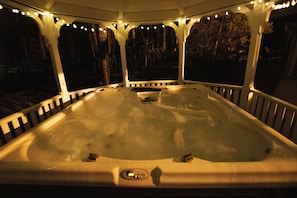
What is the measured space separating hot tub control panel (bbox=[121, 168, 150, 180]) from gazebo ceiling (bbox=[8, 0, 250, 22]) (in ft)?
12.1

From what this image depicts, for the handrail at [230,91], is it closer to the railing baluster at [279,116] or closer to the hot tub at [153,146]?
the hot tub at [153,146]

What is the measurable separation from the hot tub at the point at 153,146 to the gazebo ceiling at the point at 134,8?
1.90 metres

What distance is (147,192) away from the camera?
1.16m

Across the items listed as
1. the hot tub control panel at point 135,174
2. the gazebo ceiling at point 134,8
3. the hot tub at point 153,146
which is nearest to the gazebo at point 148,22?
the gazebo ceiling at point 134,8

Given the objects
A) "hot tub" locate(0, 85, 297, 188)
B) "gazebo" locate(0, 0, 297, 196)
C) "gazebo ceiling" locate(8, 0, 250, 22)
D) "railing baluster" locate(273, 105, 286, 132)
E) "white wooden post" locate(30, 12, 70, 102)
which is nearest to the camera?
"hot tub" locate(0, 85, 297, 188)

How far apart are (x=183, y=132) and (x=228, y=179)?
4.24 ft

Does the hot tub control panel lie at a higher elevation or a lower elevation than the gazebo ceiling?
lower

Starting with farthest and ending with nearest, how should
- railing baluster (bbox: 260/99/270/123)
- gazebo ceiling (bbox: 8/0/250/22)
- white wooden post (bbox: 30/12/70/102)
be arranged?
gazebo ceiling (bbox: 8/0/250/22), white wooden post (bbox: 30/12/70/102), railing baluster (bbox: 260/99/270/123)

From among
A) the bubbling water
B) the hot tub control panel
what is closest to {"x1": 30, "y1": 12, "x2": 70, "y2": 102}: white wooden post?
the bubbling water

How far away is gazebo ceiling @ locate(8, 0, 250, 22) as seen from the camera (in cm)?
364

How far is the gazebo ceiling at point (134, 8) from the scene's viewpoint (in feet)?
11.9

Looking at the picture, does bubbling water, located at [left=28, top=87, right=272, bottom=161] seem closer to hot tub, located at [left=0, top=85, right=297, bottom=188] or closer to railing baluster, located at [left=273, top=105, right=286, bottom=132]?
hot tub, located at [left=0, top=85, right=297, bottom=188]

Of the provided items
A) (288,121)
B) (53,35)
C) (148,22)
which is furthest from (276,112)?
(53,35)

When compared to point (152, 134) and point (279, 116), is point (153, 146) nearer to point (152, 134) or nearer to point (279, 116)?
point (152, 134)
